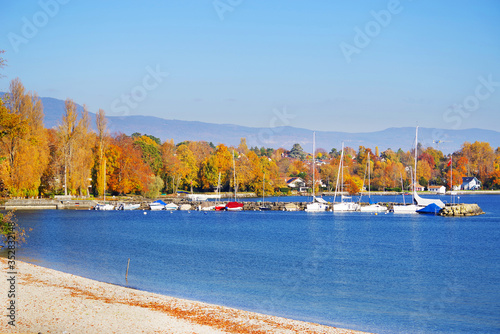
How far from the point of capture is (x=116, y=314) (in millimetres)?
15961

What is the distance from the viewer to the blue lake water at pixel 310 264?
19938 mm

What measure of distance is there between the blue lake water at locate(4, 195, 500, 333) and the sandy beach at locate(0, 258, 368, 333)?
6.59ft

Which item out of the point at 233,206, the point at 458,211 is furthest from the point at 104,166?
the point at 458,211

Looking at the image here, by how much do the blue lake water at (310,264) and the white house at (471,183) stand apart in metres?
103

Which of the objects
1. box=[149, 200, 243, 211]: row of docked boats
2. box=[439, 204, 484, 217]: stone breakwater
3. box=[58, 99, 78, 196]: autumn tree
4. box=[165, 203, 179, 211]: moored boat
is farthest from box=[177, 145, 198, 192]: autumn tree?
box=[439, 204, 484, 217]: stone breakwater

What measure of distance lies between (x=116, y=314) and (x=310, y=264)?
17.4 meters

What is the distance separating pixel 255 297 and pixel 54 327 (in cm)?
969

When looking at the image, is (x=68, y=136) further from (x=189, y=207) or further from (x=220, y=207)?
(x=220, y=207)

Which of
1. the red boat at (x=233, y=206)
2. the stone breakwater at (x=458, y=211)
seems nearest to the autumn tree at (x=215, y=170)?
the red boat at (x=233, y=206)

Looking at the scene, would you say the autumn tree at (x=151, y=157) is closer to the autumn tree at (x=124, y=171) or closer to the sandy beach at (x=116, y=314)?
the autumn tree at (x=124, y=171)

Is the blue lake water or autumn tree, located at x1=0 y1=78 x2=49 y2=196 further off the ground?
autumn tree, located at x1=0 y1=78 x2=49 y2=196

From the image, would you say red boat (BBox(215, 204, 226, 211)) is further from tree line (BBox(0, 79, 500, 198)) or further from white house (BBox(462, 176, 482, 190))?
white house (BBox(462, 176, 482, 190))

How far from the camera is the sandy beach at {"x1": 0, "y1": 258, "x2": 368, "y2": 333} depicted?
14.4 m

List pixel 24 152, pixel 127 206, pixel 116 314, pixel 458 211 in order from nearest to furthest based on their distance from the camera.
Answer: pixel 116 314
pixel 24 152
pixel 458 211
pixel 127 206
